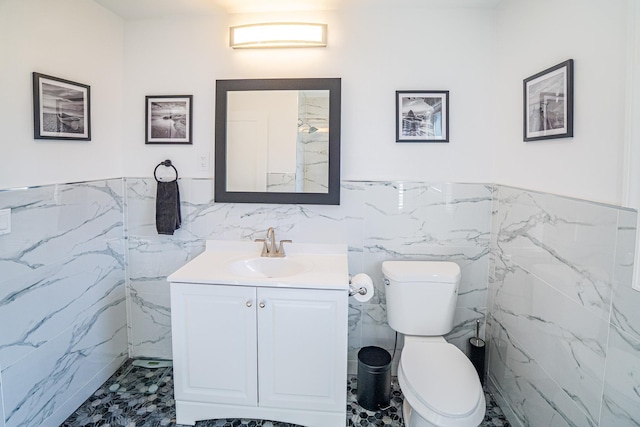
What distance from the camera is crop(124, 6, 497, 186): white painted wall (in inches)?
85.9

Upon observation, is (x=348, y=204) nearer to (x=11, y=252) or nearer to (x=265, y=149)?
(x=265, y=149)

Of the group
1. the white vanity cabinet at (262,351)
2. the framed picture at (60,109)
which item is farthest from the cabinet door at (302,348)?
the framed picture at (60,109)

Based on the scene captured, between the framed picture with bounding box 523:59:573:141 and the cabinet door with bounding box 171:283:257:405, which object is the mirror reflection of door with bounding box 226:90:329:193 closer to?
the cabinet door with bounding box 171:283:257:405

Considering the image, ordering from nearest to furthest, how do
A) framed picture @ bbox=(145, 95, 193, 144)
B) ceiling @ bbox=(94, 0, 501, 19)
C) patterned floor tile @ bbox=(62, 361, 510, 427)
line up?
patterned floor tile @ bbox=(62, 361, 510, 427) < ceiling @ bbox=(94, 0, 501, 19) < framed picture @ bbox=(145, 95, 193, 144)

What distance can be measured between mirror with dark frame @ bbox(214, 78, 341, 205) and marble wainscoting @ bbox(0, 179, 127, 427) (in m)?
0.73

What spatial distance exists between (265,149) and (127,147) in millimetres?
904

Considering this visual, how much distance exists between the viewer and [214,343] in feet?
6.18

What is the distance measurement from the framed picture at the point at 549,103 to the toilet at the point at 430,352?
2.70 ft

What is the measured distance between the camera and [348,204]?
229 centimetres

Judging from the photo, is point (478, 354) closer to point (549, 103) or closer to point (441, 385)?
point (441, 385)

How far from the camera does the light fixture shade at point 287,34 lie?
2162 mm

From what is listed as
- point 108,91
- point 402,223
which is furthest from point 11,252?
point 402,223

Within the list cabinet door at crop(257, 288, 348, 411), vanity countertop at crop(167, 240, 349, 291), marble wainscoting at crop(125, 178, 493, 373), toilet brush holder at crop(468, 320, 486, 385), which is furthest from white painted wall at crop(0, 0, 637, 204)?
toilet brush holder at crop(468, 320, 486, 385)

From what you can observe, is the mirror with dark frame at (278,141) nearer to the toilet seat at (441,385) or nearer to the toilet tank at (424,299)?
the toilet tank at (424,299)
